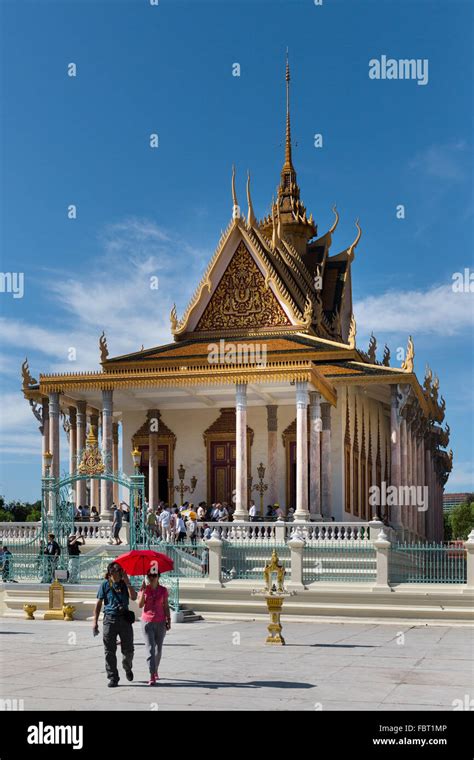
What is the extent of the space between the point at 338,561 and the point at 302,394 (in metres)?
6.17

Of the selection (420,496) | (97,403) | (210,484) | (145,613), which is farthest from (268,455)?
(145,613)

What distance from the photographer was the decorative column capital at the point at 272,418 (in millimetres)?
34844

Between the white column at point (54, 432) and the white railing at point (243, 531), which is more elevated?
the white column at point (54, 432)

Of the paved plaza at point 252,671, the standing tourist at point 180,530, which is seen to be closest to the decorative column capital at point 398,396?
the standing tourist at point 180,530

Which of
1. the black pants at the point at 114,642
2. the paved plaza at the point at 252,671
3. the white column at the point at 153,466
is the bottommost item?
the paved plaza at the point at 252,671

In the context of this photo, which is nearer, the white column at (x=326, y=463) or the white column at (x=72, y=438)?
the white column at (x=326, y=463)

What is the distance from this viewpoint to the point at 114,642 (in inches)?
496

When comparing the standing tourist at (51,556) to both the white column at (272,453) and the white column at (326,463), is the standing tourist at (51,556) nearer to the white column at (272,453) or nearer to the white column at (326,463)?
the white column at (326,463)

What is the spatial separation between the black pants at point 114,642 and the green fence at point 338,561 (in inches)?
461

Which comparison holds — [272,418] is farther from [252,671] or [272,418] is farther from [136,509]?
[252,671]

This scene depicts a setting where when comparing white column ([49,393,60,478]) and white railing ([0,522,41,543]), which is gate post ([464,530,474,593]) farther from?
white column ([49,393,60,478])

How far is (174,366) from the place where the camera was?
110 ft

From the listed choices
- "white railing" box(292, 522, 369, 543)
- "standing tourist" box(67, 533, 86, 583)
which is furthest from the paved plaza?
"white railing" box(292, 522, 369, 543)
